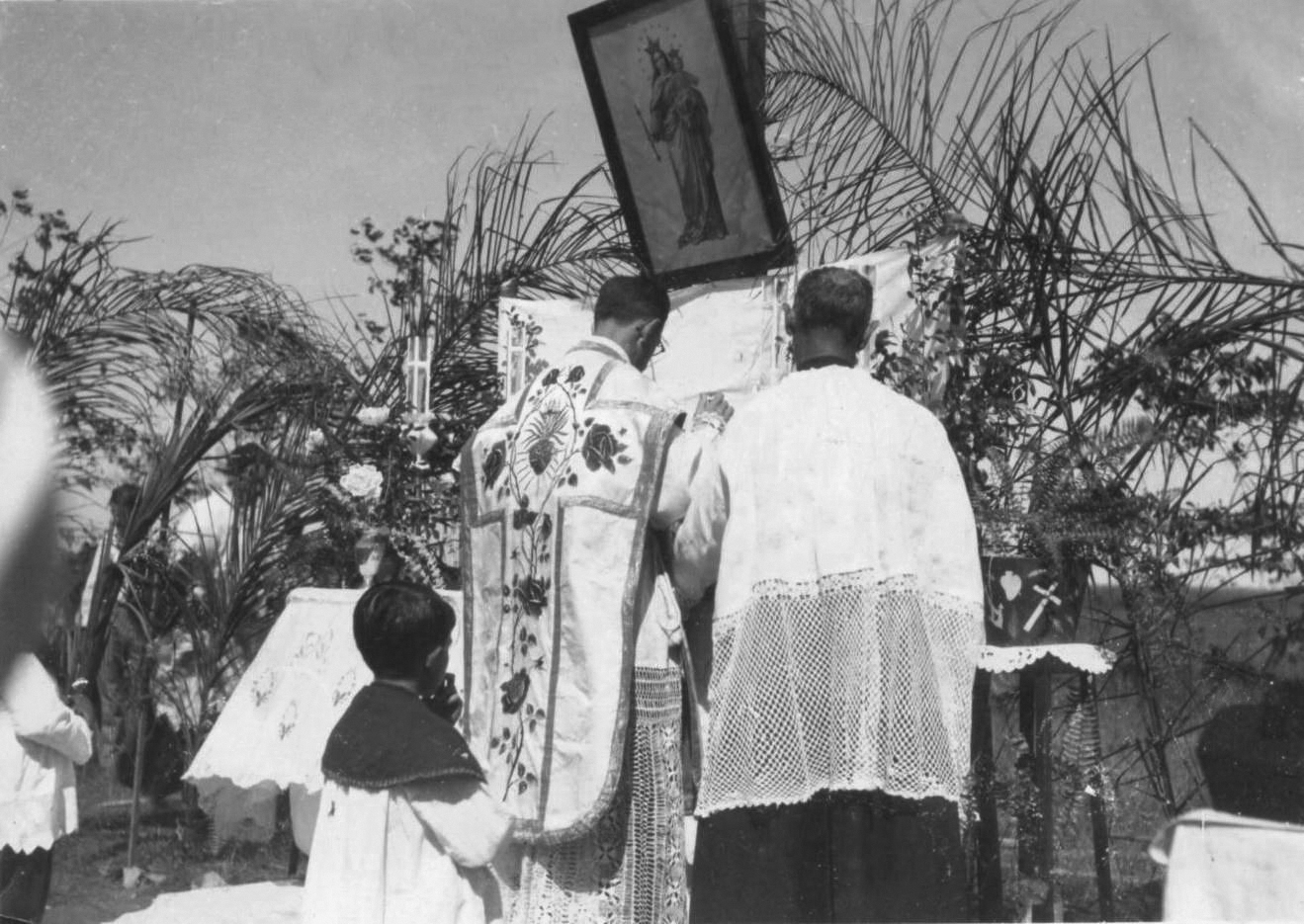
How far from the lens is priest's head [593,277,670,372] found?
4117mm

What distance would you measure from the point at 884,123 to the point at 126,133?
2.68 m

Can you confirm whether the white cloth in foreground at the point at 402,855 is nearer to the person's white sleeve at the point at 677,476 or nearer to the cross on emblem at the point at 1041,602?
the person's white sleeve at the point at 677,476

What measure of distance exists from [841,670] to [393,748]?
965 mm

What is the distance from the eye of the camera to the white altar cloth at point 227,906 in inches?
230

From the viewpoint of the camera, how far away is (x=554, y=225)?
612 centimetres

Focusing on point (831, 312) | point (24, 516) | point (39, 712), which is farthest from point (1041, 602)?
point (39, 712)

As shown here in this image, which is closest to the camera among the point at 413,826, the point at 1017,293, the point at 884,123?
the point at 413,826

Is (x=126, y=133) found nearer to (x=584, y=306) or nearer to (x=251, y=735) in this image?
(x=584, y=306)

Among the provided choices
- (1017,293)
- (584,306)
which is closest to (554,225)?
(584,306)

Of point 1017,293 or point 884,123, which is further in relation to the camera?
point 884,123

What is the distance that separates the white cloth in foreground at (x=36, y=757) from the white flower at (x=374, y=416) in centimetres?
136

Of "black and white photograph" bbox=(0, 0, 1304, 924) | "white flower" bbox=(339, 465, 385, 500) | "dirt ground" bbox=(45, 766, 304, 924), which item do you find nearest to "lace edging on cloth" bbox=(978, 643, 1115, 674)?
"black and white photograph" bbox=(0, 0, 1304, 924)

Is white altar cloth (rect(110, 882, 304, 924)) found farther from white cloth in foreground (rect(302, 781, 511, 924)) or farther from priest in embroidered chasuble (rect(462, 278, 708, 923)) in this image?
white cloth in foreground (rect(302, 781, 511, 924))

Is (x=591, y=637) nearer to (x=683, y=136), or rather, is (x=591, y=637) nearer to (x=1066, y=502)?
(x=1066, y=502)
